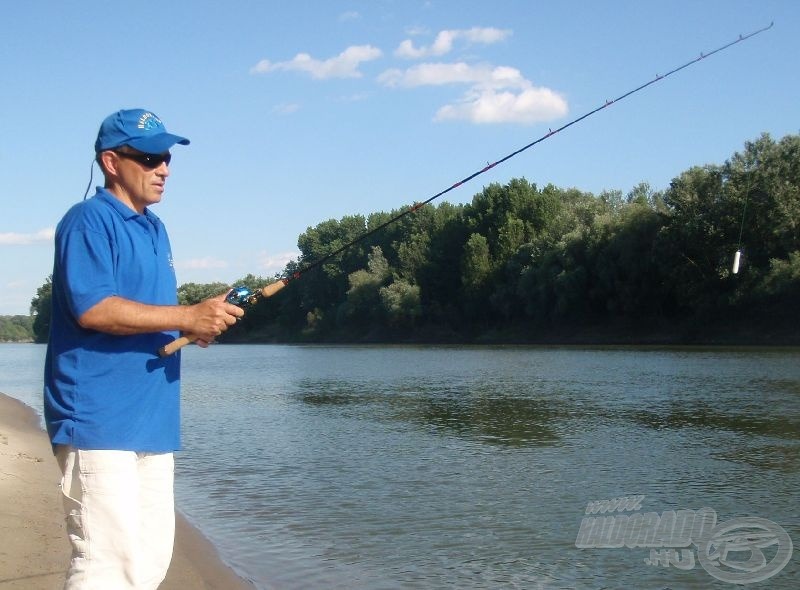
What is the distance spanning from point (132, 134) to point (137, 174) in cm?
15

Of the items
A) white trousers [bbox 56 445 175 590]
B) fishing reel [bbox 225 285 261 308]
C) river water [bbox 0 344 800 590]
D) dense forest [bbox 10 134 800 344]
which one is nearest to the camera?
white trousers [bbox 56 445 175 590]

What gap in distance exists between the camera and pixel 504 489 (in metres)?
9.83

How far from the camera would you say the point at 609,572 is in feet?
22.0

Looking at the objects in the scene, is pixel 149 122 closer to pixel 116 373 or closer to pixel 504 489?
pixel 116 373

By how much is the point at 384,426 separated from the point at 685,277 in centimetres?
4142

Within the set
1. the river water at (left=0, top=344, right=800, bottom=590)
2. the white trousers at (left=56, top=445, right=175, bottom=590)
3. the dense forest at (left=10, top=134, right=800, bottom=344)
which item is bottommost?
the river water at (left=0, top=344, right=800, bottom=590)

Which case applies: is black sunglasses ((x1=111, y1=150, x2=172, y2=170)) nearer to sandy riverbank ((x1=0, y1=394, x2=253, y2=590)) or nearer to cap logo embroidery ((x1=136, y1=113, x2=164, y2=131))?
cap logo embroidery ((x1=136, y1=113, x2=164, y2=131))

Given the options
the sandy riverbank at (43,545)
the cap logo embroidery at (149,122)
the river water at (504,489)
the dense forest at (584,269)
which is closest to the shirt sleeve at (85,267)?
the cap logo embroidery at (149,122)

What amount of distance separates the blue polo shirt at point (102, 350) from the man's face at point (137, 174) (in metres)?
0.11

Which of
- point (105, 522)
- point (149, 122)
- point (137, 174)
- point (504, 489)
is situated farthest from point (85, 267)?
point (504, 489)

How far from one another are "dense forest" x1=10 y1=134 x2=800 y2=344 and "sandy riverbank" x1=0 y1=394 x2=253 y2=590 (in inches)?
625

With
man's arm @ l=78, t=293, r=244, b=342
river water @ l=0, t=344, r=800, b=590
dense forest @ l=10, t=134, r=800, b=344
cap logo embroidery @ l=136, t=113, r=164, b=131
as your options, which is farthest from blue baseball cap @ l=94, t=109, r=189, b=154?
dense forest @ l=10, t=134, r=800, b=344

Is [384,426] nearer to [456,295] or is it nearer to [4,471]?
[4,471]

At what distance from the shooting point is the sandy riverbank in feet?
19.2
